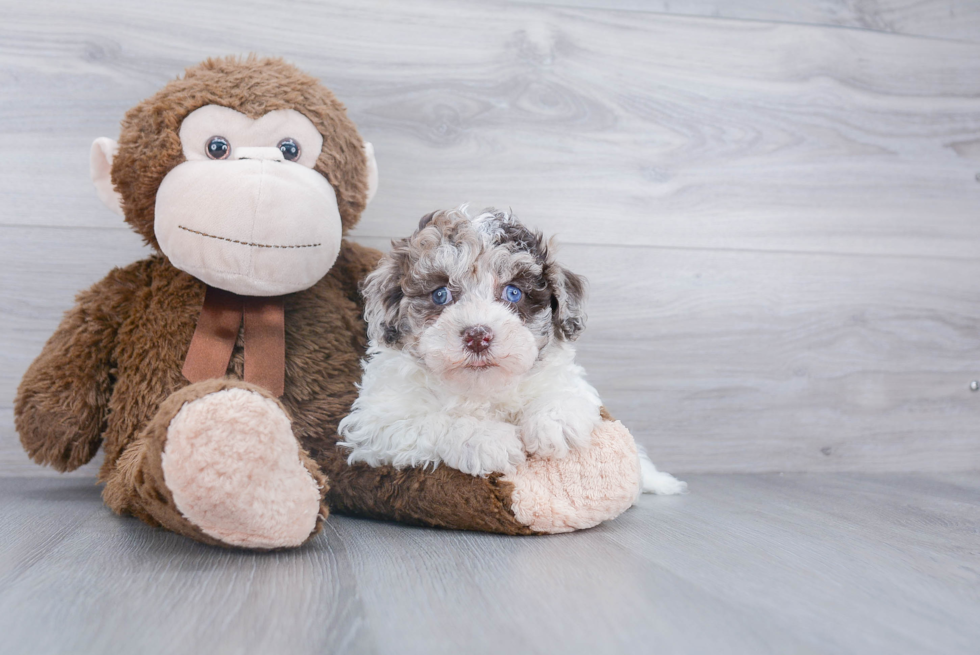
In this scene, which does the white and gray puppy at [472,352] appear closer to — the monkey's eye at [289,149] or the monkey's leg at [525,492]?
the monkey's leg at [525,492]

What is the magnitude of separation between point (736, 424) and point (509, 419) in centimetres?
84

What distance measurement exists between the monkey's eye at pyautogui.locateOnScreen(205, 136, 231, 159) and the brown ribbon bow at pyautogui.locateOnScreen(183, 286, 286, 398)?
228mm

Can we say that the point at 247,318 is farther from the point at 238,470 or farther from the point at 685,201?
the point at 685,201

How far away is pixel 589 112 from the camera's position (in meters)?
1.65

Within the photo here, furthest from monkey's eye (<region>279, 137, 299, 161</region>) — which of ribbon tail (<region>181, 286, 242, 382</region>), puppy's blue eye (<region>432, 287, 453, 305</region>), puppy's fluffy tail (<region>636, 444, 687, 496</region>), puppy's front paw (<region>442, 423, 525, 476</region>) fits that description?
puppy's fluffy tail (<region>636, 444, 687, 496</region>)

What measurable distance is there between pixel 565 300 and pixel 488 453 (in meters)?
0.28

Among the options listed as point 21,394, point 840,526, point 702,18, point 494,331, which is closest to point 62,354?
point 21,394

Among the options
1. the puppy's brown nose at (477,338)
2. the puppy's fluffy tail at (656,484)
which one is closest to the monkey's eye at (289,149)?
the puppy's brown nose at (477,338)

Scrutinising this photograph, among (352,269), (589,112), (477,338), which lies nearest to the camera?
(477,338)

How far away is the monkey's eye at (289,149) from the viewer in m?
1.19

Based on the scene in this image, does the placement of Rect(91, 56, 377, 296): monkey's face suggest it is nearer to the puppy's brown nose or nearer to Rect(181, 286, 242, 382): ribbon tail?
Rect(181, 286, 242, 382): ribbon tail

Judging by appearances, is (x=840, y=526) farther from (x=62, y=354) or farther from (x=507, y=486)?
(x=62, y=354)

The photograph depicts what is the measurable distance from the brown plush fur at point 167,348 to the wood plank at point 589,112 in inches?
12.8

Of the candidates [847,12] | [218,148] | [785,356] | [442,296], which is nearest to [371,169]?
[218,148]
